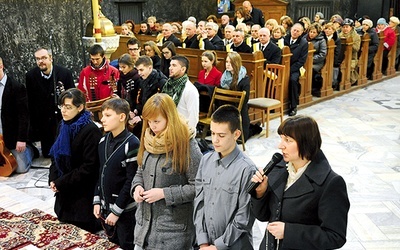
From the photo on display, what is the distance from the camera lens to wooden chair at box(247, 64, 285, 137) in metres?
6.28

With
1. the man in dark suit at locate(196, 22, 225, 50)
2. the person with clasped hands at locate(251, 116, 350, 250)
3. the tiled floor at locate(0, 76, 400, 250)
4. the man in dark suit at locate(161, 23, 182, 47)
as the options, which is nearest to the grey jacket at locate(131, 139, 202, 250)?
the person with clasped hands at locate(251, 116, 350, 250)

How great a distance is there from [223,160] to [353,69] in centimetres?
734

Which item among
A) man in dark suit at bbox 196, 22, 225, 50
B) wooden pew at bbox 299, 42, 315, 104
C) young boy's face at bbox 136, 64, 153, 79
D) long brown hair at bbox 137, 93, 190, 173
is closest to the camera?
long brown hair at bbox 137, 93, 190, 173

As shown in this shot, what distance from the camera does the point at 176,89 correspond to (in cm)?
454

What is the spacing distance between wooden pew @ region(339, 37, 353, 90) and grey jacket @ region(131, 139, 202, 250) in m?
6.54

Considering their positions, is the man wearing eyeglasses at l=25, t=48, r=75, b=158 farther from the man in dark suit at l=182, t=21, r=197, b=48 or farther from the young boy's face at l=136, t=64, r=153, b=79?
the man in dark suit at l=182, t=21, r=197, b=48

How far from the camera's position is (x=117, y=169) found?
Result: 3.22m

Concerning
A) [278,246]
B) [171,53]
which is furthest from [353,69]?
[278,246]

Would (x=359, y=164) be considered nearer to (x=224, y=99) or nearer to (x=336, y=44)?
(x=224, y=99)

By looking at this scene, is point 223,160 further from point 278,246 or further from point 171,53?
point 171,53

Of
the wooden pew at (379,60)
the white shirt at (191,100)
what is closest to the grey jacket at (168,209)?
the white shirt at (191,100)

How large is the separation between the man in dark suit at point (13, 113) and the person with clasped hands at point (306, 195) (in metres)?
3.65

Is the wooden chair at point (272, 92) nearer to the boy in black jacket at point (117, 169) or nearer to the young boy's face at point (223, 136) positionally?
the boy in black jacket at point (117, 169)

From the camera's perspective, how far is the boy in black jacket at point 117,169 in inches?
125
